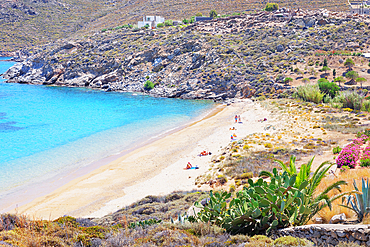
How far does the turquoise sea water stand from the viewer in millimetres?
17062

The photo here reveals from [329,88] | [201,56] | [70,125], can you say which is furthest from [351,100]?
[201,56]

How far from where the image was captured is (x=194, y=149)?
60.5 ft

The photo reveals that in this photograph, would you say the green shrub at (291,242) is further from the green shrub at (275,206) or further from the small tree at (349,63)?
the small tree at (349,63)

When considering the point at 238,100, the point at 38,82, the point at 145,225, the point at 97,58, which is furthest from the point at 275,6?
the point at 145,225

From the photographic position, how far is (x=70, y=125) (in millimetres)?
26734

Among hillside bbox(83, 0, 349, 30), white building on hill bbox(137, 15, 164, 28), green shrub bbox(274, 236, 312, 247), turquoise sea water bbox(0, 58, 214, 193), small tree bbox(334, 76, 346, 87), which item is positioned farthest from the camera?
white building on hill bbox(137, 15, 164, 28)

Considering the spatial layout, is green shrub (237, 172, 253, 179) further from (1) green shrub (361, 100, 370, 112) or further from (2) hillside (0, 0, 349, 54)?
(2) hillside (0, 0, 349, 54)

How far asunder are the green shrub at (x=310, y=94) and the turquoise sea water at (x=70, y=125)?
11046mm

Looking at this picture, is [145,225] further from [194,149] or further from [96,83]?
[96,83]

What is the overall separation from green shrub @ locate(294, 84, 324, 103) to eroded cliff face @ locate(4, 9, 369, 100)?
5629mm

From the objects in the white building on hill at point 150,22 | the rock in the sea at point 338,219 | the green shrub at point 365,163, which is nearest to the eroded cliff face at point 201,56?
the white building on hill at point 150,22

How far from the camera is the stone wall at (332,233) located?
366cm

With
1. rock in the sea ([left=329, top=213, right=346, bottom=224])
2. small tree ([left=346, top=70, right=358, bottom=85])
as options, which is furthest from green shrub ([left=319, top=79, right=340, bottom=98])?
rock in the sea ([left=329, top=213, right=346, bottom=224])

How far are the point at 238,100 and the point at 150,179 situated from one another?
2476 centimetres
